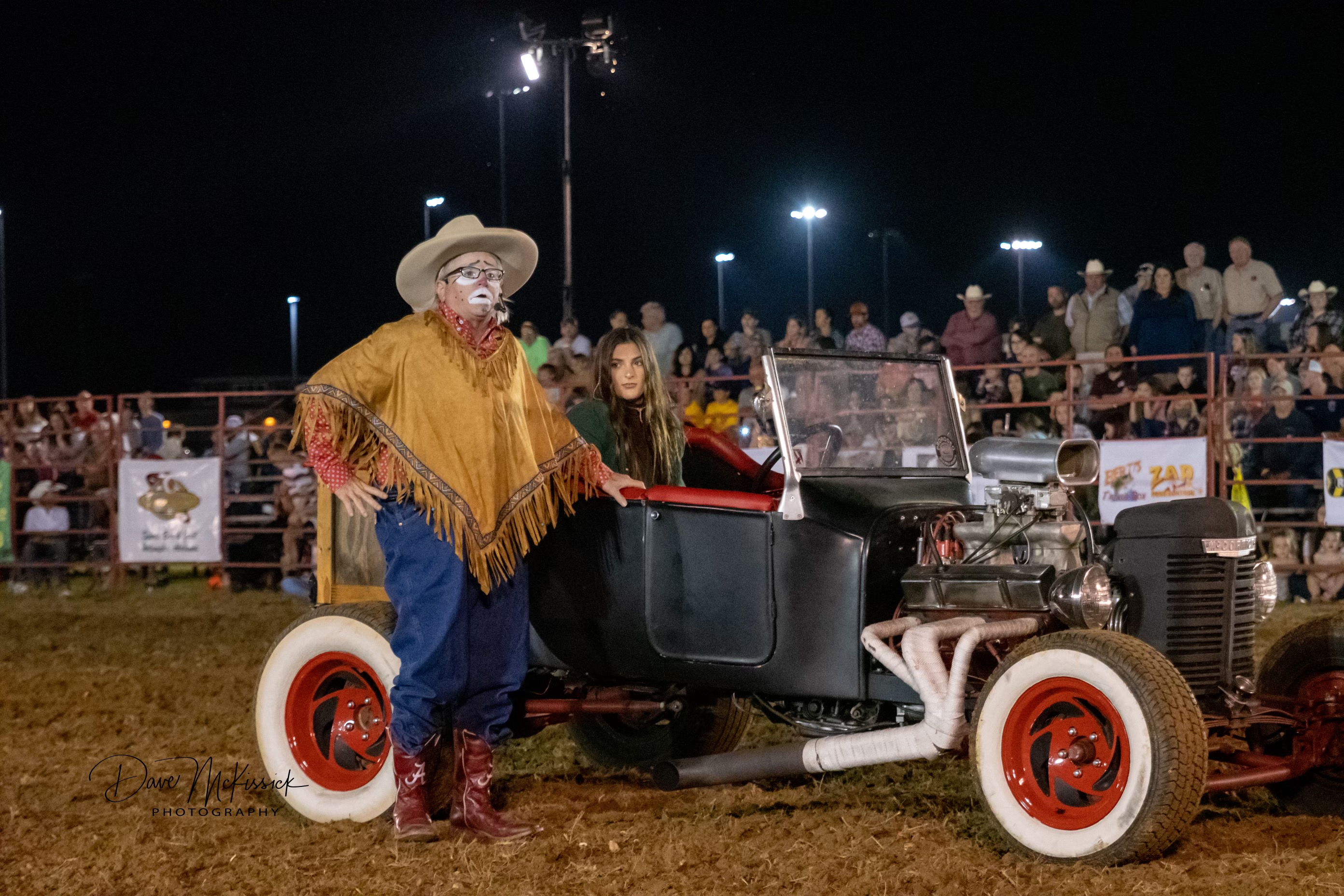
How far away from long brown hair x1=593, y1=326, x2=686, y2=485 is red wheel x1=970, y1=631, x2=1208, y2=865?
1688 mm

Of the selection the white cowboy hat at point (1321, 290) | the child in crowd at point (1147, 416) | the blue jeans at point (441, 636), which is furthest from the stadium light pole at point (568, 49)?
the blue jeans at point (441, 636)

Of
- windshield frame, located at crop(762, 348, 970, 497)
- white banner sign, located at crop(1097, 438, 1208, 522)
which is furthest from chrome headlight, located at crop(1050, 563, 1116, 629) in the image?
white banner sign, located at crop(1097, 438, 1208, 522)

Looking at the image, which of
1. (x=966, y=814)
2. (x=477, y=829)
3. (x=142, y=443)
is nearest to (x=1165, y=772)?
(x=966, y=814)

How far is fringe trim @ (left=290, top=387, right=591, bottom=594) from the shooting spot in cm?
421

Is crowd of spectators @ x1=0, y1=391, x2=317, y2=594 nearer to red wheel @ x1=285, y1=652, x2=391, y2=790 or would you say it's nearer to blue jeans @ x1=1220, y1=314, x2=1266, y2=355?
blue jeans @ x1=1220, y1=314, x2=1266, y2=355

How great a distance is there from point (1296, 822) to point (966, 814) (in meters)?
1.03

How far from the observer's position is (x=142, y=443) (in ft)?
47.8

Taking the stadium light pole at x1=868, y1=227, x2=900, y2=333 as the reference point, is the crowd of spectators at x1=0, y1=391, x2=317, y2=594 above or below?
below

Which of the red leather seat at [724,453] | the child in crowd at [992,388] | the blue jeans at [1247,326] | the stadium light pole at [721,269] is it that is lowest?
the red leather seat at [724,453]

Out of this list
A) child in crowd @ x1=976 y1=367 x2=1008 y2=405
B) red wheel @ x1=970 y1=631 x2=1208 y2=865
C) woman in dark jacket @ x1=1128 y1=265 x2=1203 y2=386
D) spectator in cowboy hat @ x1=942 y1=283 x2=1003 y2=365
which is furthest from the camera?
spectator in cowboy hat @ x1=942 y1=283 x2=1003 y2=365

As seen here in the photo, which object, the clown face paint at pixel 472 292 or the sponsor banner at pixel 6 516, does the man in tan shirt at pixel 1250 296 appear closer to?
the clown face paint at pixel 472 292

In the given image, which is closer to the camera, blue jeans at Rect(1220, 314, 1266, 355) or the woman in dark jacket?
the woman in dark jacket

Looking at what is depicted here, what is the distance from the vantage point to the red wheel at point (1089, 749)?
3.54 m

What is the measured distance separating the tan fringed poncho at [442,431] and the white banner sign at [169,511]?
9.58m
